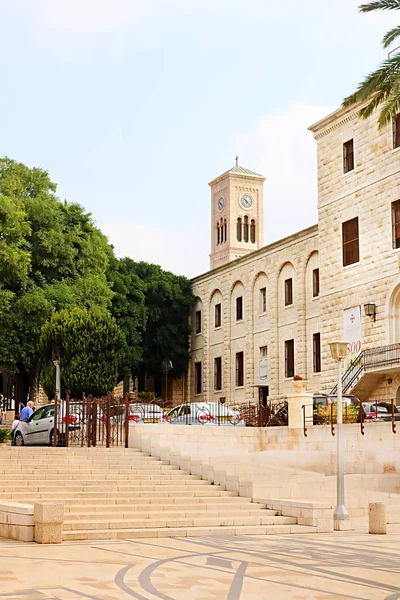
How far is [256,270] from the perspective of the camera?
45.6 meters

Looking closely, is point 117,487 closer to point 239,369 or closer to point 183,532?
point 183,532

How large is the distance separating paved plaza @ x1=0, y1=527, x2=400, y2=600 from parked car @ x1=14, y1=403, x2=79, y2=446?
451 inches

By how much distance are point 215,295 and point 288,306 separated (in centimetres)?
813

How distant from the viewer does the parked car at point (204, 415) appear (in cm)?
2964

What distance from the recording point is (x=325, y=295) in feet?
117

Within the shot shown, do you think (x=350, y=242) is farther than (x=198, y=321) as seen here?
No

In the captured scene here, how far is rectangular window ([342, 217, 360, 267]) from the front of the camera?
33969 mm

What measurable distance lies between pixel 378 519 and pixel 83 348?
2315cm

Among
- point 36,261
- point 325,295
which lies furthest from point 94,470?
point 36,261

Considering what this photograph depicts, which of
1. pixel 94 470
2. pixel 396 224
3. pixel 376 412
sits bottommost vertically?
pixel 94 470

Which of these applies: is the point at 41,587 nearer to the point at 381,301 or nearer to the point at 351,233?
the point at 381,301

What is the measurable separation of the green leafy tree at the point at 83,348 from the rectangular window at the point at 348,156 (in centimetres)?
1200

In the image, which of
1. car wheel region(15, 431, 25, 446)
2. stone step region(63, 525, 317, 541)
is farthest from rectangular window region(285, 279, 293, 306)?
stone step region(63, 525, 317, 541)

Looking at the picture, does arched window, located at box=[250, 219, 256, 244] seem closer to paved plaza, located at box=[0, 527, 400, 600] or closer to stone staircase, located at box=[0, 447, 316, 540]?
stone staircase, located at box=[0, 447, 316, 540]
